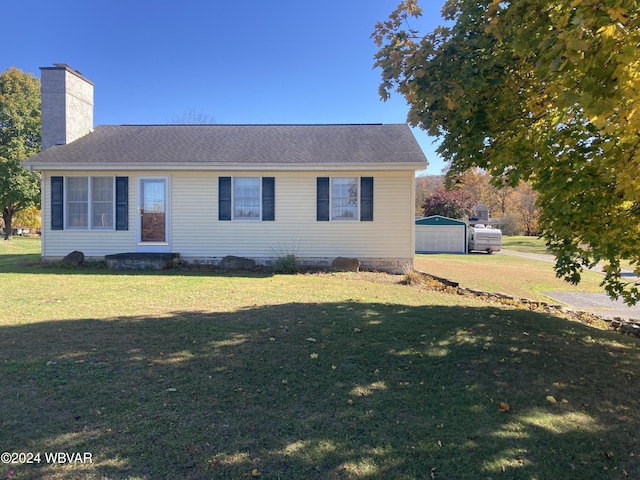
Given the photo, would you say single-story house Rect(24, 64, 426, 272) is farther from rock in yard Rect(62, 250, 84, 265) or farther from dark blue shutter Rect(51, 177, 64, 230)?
rock in yard Rect(62, 250, 84, 265)

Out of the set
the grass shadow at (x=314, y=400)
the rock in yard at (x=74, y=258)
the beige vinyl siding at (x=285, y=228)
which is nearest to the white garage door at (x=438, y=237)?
the beige vinyl siding at (x=285, y=228)

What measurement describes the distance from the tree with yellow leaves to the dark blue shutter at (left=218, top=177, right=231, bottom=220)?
7.52m

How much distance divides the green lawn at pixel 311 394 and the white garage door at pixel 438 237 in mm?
19704

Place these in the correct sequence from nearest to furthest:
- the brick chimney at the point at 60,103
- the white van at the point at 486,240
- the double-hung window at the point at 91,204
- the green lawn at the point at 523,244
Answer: the double-hung window at the point at 91,204 < the brick chimney at the point at 60,103 < the white van at the point at 486,240 < the green lawn at the point at 523,244

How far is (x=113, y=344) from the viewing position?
15.3 ft

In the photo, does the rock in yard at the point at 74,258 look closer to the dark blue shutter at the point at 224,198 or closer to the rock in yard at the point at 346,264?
the dark blue shutter at the point at 224,198

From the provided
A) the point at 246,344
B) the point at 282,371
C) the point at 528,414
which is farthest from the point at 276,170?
the point at 528,414

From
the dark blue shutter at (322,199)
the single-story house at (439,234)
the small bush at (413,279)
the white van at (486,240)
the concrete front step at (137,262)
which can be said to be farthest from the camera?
the white van at (486,240)

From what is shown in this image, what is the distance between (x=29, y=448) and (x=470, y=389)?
137 inches

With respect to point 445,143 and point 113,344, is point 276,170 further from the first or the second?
point 113,344

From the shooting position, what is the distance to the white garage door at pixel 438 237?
26.2 meters

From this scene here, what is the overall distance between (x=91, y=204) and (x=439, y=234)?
20.3m

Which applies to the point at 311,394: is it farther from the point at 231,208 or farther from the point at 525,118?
the point at 231,208

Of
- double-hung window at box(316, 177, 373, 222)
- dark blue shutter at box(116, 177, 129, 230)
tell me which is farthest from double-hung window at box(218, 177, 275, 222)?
dark blue shutter at box(116, 177, 129, 230)
